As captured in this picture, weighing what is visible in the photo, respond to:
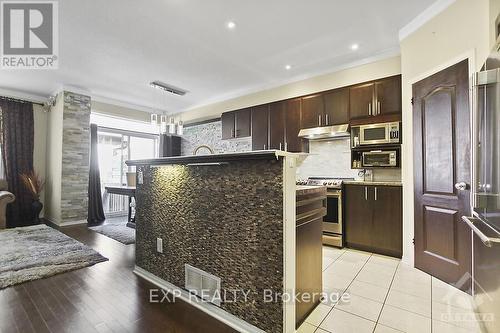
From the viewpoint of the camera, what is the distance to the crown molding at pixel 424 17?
2441mm

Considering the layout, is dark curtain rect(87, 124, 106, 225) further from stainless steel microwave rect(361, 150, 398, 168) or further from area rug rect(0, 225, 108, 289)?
stainless steel microwave rect(361, 150, 398, 168)

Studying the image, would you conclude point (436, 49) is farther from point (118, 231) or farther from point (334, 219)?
point (118, 231)

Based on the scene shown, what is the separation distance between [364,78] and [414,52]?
0.76 meters

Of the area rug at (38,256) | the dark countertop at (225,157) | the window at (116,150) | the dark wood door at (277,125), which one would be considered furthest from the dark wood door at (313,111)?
the window at (116,150)

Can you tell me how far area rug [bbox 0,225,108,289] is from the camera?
252 centimetres

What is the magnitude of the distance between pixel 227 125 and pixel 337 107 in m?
2.52

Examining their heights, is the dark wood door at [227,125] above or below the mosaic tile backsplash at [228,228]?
above

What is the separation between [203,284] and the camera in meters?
1.92

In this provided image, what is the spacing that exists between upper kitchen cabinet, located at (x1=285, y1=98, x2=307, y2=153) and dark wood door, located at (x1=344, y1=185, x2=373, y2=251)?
1.14 metres

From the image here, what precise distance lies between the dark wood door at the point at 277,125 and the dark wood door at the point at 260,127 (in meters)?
0.10

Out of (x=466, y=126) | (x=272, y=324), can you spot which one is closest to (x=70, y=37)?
(x=272, y=324)

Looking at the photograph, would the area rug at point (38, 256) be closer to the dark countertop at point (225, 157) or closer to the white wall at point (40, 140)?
the dark countertop at point (225, 157)

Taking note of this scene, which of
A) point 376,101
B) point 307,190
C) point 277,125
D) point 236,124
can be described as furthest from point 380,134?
point 236,124

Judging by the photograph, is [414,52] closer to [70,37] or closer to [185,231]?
[185,231]
